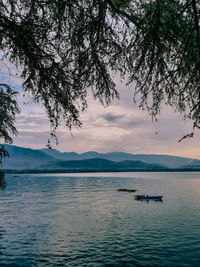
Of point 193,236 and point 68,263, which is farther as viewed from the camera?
point 193,236

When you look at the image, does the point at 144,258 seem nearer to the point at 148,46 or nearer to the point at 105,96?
the point at 105,96

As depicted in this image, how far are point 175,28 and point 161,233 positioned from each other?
27049mm

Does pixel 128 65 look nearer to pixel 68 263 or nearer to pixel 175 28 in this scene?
pixel 175 28

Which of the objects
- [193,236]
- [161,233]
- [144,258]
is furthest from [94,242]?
[193,236]

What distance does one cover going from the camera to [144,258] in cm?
2014

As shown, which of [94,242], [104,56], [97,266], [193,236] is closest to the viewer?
[104,56]

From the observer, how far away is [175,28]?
18.5ft

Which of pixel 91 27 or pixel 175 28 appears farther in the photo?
pixel 91 27

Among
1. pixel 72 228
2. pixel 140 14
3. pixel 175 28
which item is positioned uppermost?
pixel 140 14

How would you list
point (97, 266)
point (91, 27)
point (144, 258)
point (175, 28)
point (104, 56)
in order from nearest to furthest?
point (175, 28), point (91, 27), point (104, 56), point (97, 266), point (144, 258)

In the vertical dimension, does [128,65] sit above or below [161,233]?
above

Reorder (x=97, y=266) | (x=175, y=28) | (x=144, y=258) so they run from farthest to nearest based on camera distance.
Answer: (x=144, y=258) < (x=97, y=266) < (x=175, y=28)

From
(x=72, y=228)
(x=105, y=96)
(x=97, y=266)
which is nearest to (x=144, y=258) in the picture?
(x=97, y=266)

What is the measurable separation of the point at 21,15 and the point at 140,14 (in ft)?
9.57
